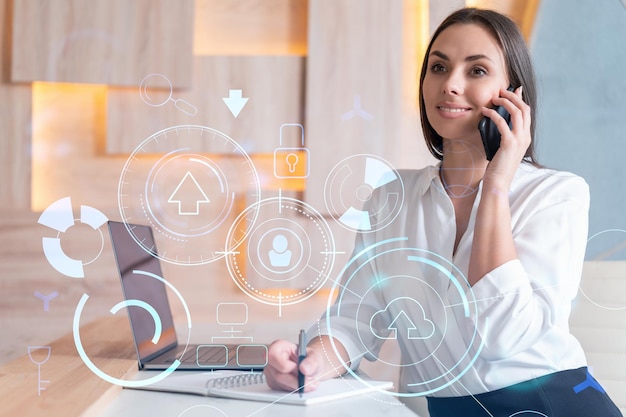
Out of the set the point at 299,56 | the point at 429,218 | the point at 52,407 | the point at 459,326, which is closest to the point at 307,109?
the point at 299,56

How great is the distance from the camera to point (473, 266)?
69cm

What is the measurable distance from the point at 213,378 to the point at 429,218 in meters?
0.29

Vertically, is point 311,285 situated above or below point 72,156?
below

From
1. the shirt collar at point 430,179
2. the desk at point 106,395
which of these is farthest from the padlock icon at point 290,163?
the desk at point 106,395

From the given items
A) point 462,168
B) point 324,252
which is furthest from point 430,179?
point 324,252

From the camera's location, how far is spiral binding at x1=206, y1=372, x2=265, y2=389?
2.29 feet

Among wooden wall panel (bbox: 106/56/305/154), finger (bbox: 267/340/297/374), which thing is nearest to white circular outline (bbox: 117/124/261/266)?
wooden wall panel (bbox: 106/56/305/154)

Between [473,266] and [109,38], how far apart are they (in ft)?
1.49

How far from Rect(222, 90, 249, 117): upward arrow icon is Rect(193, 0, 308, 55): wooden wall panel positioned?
43mm

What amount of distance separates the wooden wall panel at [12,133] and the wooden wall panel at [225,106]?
91 mm

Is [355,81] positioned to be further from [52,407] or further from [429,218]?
[52,407]

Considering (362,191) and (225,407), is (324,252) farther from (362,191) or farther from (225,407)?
(225,407)

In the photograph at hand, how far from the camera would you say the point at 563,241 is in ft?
2.31

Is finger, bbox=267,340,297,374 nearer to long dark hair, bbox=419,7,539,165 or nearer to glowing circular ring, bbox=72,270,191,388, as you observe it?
glowing circular ring, bbox=72,270,191,388
